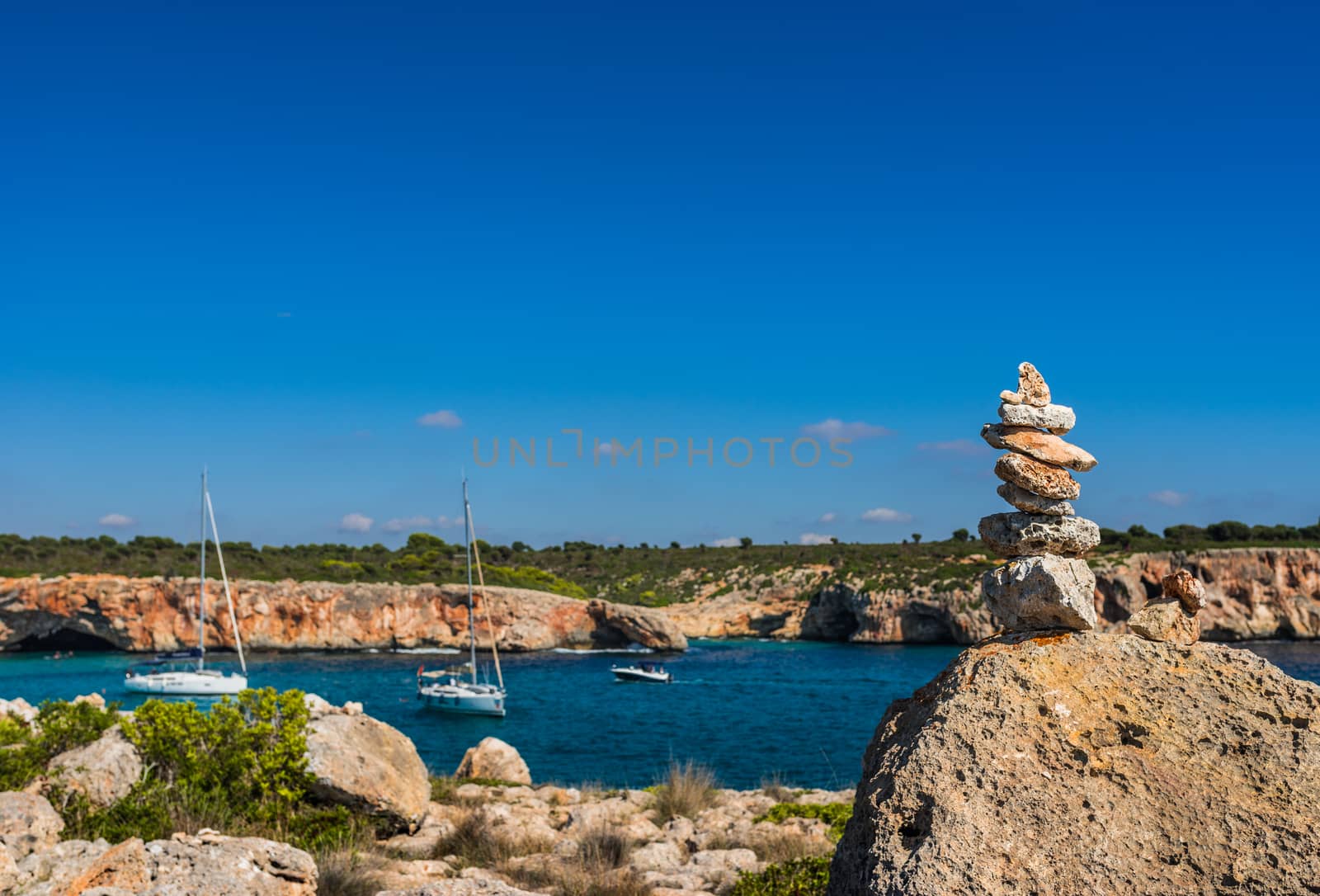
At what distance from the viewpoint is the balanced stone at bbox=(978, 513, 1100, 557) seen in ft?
17.1

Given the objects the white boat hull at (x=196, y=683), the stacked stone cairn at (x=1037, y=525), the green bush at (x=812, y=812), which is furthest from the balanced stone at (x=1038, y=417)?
the white boat hull at (x=196, y=683)

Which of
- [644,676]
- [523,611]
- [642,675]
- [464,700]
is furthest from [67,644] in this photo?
[644,676]

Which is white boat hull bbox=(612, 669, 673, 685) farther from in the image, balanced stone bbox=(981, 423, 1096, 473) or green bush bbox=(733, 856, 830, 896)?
balanced stone bbox=(981, 423, 1096, 473)

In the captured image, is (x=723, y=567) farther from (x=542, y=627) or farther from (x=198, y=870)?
(x=198, y=870)

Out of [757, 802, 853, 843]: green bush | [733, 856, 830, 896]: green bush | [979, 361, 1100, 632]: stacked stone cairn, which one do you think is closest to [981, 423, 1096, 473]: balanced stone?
[979, 361, 1100, 632]: stacked stone cairn

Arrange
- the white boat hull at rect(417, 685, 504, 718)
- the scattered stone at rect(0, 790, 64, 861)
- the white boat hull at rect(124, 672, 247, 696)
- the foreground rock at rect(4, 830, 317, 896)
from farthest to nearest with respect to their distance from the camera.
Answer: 1. the white boat hull at rect(124, 672, 247, 696)
2. the white boat hull at rect(417, 685, 504, 718)
3. the scattered stone at rect(0, 790, 64, 861)
4. the foreground rock at rect(4, 830, 317, 896)

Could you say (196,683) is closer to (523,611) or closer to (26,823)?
(523,611)

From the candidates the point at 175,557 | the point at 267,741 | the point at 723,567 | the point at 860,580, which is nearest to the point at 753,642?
the point at 860,580

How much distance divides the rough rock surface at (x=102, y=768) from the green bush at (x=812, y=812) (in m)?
8.23

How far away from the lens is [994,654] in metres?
4.71

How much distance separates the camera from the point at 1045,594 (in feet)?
16.1

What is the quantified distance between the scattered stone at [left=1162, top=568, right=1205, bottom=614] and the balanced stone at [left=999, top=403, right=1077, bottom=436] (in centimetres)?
105

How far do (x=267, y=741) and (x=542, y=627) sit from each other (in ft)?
215

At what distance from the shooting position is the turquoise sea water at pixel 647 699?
32688mm
